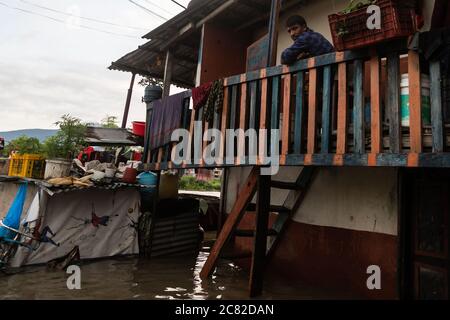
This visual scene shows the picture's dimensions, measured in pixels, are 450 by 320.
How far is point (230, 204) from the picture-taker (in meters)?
7.67

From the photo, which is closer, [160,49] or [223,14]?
[223,14]

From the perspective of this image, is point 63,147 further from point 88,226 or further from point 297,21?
point 297,21

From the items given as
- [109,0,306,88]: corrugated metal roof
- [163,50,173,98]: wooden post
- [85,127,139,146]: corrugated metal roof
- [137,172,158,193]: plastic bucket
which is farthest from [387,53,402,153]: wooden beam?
[85,127,139,146]: corrugated metal roof

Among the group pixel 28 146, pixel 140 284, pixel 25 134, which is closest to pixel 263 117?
pixel 140 284

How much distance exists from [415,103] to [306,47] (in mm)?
1539

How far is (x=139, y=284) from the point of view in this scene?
556 cm

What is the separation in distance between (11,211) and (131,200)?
234 cm

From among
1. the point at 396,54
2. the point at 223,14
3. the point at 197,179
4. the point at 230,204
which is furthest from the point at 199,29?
the point at 197,179

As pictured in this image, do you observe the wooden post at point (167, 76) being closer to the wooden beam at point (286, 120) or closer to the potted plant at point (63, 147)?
the potted plant at point (63, 147)

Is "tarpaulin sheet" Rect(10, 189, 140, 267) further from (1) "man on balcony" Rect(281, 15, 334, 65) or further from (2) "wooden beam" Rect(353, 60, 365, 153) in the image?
(2) "wooden beam" Rect(353, 60, 365, 153)

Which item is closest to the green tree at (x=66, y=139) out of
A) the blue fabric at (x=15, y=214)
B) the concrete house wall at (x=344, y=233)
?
the blue fabric at (x=15, y=214)

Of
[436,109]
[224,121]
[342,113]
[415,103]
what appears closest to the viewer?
[436,109]
